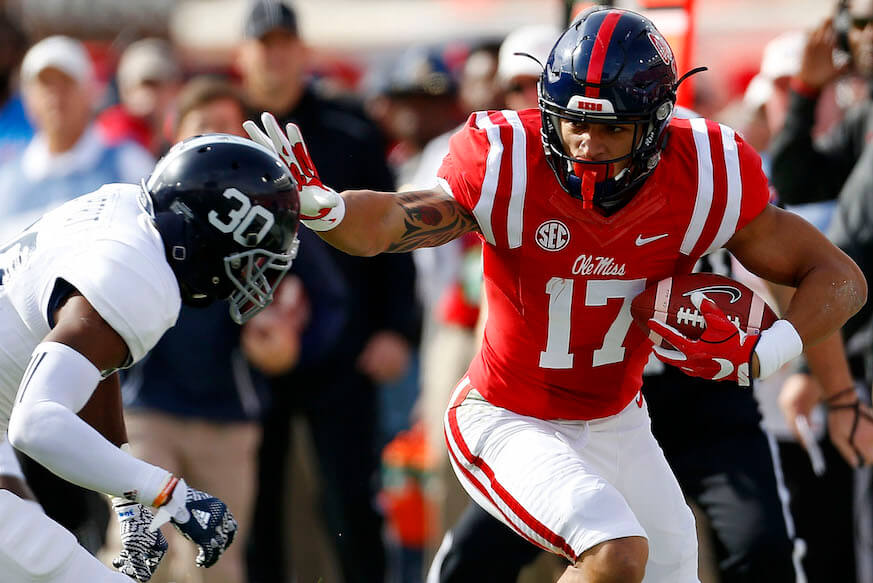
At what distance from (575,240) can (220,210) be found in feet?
3.21

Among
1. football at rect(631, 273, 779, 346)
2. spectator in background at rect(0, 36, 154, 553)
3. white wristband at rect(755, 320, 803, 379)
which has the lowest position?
spectator in background at rect(0, 36, 154, 553)

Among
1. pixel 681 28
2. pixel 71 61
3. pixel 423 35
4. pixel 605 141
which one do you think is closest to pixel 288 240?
pixel 605 141

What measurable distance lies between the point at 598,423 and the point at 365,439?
2228 millimetres

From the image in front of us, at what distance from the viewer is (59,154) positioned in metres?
6.32

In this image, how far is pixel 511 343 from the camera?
3.90 m

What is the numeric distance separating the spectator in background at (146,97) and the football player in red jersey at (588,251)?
4318 mm

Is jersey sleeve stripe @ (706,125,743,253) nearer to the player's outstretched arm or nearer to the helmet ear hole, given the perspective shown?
the helmet ear hole

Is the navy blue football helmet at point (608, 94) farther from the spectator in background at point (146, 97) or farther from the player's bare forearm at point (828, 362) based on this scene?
the spectator in background at point (146, 97)

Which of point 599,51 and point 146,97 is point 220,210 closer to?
point 599,51

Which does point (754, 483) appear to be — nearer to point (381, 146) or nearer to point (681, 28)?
point (681, 28)

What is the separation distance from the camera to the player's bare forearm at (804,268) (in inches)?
147

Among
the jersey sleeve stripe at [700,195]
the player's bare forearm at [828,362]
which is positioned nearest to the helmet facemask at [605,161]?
the jersey sleeve stripe at [700,195]

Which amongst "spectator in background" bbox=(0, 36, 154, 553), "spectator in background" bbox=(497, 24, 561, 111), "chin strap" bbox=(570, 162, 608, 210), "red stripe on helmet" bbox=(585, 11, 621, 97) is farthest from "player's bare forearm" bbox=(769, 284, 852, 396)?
"spectator in background" bbox=(0, 36, 154, 553)

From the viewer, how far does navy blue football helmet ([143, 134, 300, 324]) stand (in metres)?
3.37
